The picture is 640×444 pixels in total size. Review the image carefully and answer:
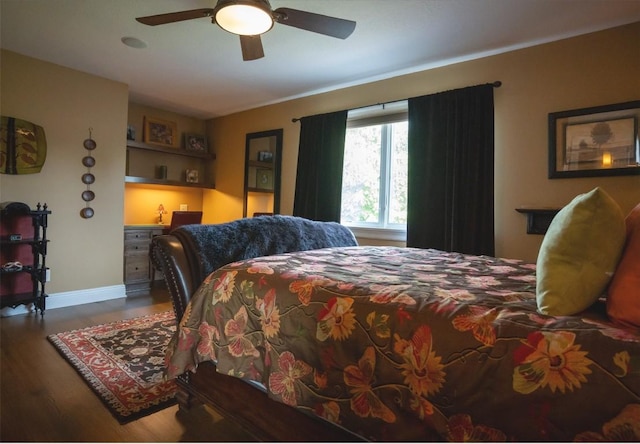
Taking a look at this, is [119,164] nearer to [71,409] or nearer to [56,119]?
[56,119]

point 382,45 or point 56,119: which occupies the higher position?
point 382,45

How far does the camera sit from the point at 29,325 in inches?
118

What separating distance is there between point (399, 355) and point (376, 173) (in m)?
3.01

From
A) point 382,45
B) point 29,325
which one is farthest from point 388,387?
point 29,325

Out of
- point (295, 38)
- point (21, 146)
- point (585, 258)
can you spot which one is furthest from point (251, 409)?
point (21, 146)

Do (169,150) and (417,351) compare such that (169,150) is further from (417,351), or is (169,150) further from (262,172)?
(417,351)

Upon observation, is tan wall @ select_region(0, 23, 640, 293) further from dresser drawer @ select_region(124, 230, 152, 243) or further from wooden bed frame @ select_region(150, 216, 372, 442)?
A: wooden bed frame @ select_region(150, 216, 372, 442)

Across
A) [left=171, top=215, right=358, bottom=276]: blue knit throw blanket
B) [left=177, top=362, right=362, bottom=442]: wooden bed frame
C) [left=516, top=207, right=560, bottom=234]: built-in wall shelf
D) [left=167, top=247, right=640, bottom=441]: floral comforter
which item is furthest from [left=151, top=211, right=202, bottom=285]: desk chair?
[left=516, top=207, right=560, bottom=234]: built-in wall shelf

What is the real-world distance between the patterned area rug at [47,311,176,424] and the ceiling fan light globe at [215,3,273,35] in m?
2.18

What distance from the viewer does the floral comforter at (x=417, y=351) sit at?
0.74 metres

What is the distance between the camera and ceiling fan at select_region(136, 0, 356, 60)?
189cm

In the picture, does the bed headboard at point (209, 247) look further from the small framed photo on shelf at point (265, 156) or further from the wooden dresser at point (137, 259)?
the wooden dresser at point (137, 259)

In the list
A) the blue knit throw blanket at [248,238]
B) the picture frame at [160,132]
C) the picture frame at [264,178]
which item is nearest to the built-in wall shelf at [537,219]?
the blue knit throw blanket at [248,238]

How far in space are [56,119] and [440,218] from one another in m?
4.03
